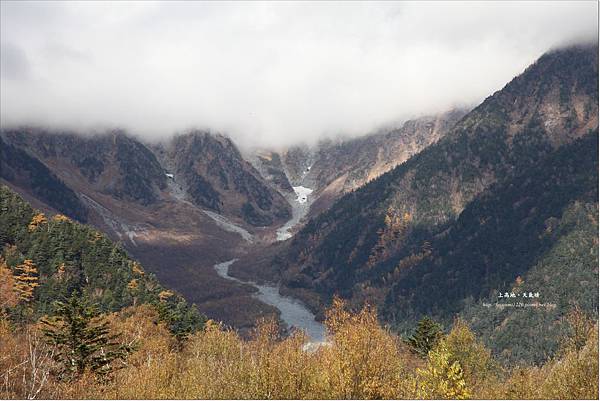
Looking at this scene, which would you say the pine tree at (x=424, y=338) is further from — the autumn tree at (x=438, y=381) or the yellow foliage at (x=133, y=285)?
the yellow foliage at (x=133, y=285)

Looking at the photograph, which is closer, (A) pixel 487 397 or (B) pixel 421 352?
(A) pixel 487 397

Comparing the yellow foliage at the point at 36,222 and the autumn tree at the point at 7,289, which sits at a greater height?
the yellow foliage at the point at 36,222

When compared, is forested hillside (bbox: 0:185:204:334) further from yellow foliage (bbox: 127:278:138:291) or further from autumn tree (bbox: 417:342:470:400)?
autumn tree (bbox: 417:342:470:400)

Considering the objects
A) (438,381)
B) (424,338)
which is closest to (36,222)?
(424,338)

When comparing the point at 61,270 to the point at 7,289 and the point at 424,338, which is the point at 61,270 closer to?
the point at 7,289

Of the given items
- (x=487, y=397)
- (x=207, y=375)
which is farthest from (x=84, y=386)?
(x=487, y=397)

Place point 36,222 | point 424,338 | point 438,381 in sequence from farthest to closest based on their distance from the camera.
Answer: point 36,222
point 424,338
point 438,381

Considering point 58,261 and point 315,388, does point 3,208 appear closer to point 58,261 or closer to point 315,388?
point 58,261

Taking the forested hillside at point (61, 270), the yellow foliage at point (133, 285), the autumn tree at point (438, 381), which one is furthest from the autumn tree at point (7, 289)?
the autumn tree at point (438, 381)
